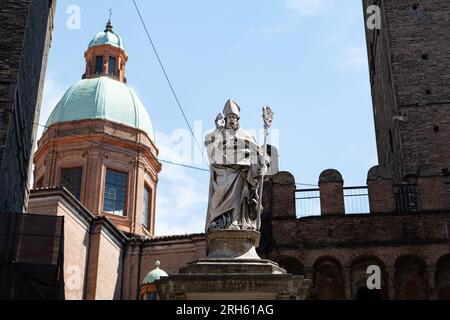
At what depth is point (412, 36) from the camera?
2609 centimetres

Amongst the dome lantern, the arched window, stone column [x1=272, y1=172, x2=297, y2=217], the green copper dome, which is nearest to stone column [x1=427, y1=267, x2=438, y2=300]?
stone column [x1=272, y1=172, x2=297, y2=217]

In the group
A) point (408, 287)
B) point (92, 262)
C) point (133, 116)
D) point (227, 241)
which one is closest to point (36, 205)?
point (92, 262)

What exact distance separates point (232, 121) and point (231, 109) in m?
0.19

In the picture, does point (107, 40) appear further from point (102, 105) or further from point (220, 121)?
point (220, 121)

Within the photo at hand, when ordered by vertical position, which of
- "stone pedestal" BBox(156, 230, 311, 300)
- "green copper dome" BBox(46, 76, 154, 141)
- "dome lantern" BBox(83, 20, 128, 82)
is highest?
"dome lantern" BBox(83, 20, 128, 82)

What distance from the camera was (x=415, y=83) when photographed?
82.7 ft

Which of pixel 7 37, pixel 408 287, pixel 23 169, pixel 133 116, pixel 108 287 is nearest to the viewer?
pixel 7 37

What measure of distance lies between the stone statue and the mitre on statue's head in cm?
31

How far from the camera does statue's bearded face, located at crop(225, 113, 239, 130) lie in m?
9.70

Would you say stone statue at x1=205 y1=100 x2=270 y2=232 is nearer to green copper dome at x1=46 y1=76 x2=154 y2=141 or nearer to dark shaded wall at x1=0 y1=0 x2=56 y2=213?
dark shaded wall at x1=0 y1=0 x2=56 y2=213

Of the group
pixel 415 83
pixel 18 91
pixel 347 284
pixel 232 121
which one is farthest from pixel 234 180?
pixel 415 83

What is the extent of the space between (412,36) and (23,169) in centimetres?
1577

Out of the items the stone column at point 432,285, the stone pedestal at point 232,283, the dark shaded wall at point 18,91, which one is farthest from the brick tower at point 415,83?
the stone pedestal at point 232,283
